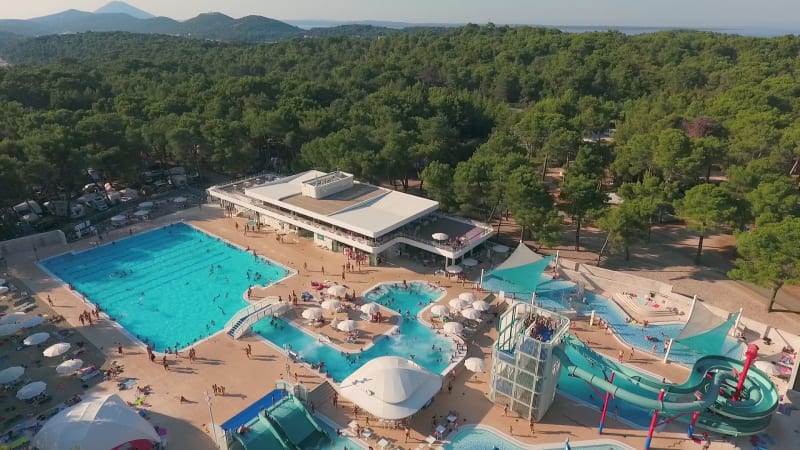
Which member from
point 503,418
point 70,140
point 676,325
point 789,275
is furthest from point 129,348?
point 789,275

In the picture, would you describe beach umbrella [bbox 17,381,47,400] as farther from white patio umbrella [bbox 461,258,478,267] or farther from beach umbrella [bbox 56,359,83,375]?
white patio umbrella [bbox 461,258,478,267]

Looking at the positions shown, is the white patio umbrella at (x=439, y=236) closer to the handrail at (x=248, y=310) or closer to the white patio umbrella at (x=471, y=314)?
the white patio umbrella at (x=471, y=314)

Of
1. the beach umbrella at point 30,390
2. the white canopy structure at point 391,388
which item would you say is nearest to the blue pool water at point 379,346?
the white canopy structure at point 391,388

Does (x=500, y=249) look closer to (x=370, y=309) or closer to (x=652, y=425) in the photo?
(x=370, y=309)

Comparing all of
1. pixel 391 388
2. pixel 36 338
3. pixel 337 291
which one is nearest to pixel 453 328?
pixel 391 388

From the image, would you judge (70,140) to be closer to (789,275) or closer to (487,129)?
(487,129)

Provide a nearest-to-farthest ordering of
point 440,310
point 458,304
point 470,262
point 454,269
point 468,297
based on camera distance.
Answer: point 458,304 → point 440,310 → point 468,297 → point 454,269 → point 470,262

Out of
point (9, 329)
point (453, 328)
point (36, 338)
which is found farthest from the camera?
point (453, 328)
